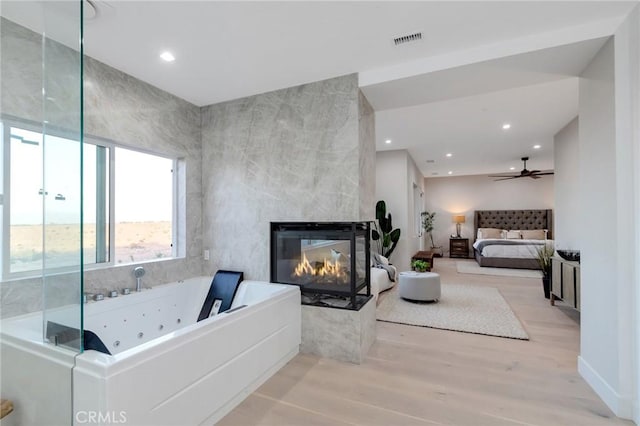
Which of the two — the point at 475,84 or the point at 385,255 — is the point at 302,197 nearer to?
the point at 475,84

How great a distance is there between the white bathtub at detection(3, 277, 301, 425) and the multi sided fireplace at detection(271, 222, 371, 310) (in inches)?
8.5

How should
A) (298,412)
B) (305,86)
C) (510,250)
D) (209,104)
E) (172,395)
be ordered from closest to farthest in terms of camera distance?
(172,395), (298,412), (305,86), (209,104), (510,250)

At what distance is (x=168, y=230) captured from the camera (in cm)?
310

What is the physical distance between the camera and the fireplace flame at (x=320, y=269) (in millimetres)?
2697

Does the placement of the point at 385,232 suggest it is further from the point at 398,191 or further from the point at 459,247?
the point at 459,247

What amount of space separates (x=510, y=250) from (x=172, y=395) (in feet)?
24.9

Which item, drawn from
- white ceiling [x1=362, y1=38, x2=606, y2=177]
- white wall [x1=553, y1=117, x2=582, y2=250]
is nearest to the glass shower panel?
white ceiling [x1=362, y1=38, x2=606, y2=177]

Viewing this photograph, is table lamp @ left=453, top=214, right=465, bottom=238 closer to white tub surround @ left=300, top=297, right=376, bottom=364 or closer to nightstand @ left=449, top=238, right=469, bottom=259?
nightstand @ left=449, top=238, right=469, bottom=259

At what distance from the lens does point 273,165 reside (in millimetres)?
2920

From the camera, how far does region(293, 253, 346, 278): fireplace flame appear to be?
270 cm

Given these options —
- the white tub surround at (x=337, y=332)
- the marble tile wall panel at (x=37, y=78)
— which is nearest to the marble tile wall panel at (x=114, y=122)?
the marble tile wall panel at (x=37, y=78)

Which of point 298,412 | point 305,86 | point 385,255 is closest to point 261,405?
point 298,412

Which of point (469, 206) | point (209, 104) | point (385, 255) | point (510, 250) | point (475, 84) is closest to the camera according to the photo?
point (475, 84)

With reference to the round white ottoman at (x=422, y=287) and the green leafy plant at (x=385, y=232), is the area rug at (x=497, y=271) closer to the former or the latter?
the green leafy plant at (x=385, y=232)
